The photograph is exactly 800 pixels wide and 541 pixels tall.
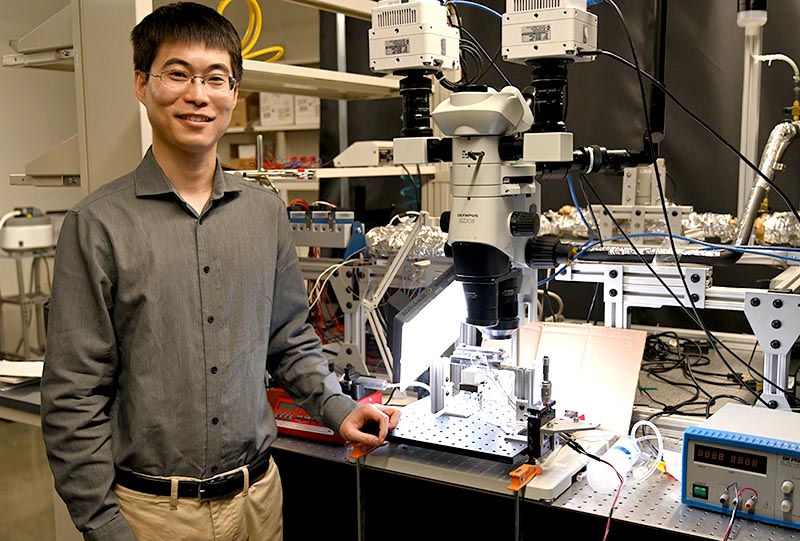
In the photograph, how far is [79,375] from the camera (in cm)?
130

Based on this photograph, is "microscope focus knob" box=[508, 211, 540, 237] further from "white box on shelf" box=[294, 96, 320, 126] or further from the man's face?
"white box on shelf" box=[294, 96, 320, 126]

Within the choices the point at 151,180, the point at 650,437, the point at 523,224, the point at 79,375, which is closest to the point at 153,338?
the point at 79,375

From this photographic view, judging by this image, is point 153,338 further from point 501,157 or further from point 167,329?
point 501,157

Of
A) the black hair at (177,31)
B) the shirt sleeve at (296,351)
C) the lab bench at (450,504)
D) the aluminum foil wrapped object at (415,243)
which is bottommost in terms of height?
the lab bench at (450,504)

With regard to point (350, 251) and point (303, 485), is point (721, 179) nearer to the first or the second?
point (350, 251)

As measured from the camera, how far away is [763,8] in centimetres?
231

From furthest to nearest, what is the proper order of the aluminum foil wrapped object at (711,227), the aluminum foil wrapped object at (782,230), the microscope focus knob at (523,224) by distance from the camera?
the aluminum foil wrapped object at (711,227) → the aluminum foil wrapped object at (782,230) → the microscope focus knob at (523,224)

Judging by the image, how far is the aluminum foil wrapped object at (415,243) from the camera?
2.15 meters

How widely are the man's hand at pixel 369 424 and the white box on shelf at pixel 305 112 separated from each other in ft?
11.6

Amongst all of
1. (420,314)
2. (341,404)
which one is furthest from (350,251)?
(341,404)

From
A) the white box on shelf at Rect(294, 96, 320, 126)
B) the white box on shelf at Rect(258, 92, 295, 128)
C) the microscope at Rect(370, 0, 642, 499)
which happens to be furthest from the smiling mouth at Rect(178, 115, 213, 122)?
the white box on shelf at Rect(258, 92, 295, 128)

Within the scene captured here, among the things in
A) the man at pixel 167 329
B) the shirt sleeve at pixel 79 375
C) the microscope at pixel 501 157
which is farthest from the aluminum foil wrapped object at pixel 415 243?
the shirt sleeve at pixel 79 375

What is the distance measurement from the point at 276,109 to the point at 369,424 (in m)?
3.77

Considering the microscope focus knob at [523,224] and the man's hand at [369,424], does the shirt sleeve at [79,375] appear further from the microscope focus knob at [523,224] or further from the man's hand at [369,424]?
the microscope focus knob at [523,224]
